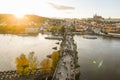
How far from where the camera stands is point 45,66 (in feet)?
43.2

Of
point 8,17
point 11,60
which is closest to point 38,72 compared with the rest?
point 11,60

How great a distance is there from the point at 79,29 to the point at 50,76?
41674 mm

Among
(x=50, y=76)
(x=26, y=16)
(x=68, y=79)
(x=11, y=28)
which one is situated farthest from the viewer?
(x=26, y=16)

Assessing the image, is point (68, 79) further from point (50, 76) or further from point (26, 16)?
point (26, 16)

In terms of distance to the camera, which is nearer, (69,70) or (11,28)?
(69,70)

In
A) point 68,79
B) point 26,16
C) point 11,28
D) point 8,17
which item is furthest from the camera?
point 26,16

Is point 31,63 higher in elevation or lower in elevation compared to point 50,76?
higher

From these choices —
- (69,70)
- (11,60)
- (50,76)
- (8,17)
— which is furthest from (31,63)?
(8,17)

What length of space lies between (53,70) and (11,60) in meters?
6.74

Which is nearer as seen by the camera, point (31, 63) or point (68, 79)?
point (68, 79)

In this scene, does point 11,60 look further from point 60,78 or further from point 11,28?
point 11,28

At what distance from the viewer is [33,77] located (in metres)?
12.4

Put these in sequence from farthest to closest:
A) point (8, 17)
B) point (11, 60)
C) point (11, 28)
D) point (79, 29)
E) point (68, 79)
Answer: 1. point (8, 17)
2. point (79, 29)
3. point (11, 28)
4. point (11, 60)
5. point (68, 79)

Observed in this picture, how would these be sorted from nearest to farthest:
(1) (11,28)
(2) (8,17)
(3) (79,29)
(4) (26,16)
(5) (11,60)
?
(5) (11,60) < (1) (11,28) < (3) (79,29) < (2) (8,17) < (4) (26,16)
